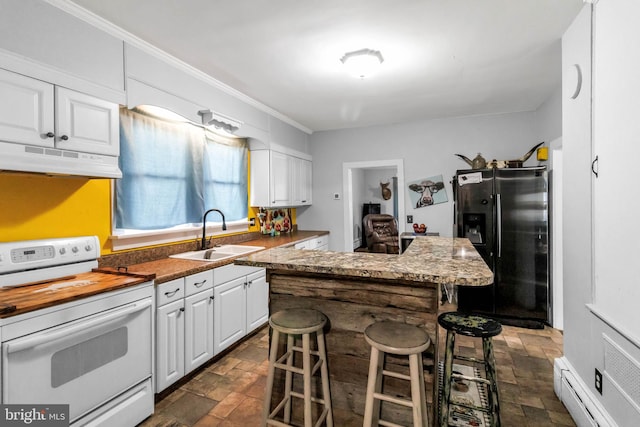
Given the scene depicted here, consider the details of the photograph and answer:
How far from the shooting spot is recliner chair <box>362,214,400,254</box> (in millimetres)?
6562

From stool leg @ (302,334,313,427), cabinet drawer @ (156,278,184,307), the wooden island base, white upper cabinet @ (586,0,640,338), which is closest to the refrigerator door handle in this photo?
white upper cabinet @ (586,0,640,338)

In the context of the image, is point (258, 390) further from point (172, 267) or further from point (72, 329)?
point (72, 329)

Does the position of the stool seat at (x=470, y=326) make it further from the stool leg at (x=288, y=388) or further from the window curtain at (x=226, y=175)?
the window curtain at (x=226, y=175)

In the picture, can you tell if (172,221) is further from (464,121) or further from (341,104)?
(464,121)

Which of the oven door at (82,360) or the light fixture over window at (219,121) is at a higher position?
the light fixture over window at (219,121)

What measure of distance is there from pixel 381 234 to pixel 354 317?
17.1ft

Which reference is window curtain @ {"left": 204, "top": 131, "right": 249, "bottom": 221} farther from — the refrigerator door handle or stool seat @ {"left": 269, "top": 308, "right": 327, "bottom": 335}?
the refrigerator door handle

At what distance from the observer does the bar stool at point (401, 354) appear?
130 centimetres

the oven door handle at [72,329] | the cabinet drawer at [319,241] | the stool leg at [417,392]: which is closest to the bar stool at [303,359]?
the stool leg at [417,392]

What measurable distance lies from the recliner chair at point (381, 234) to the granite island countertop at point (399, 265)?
15.1ft

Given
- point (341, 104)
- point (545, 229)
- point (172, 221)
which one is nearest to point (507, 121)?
point (545, 229)

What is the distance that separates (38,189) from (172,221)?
1.06 metres

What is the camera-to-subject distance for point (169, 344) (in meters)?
2.13

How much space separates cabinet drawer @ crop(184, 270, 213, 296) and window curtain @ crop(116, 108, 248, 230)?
0.67 meters
